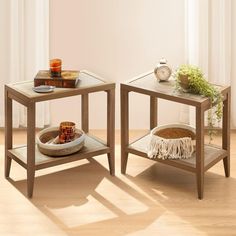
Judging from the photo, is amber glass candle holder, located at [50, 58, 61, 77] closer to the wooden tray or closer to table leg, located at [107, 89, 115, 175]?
the wooden tray

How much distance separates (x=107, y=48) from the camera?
4355 millimetres

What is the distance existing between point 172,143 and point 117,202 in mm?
384

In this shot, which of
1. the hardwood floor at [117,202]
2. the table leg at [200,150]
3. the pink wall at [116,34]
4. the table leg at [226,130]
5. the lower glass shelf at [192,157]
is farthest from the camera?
the pink wall at [116,34]

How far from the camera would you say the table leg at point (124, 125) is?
3.63 m

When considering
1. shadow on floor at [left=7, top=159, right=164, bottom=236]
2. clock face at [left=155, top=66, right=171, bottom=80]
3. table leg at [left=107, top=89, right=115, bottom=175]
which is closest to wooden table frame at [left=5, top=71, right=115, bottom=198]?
table leg at [left=107, top=89, right=115, bottom=175]

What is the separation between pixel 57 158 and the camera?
3537 millimetres

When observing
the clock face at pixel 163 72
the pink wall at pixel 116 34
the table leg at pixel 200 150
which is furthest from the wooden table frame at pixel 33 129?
the pink wall at pixel 116 34

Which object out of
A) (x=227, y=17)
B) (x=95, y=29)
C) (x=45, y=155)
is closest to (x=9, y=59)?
(x=95, y=29)

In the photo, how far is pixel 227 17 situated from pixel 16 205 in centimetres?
169

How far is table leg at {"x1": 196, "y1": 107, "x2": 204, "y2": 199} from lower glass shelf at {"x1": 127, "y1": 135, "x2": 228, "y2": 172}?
0.04m

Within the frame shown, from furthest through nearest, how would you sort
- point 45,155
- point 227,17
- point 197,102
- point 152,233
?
point 227,17, point 45,155, point 197,102, point 152,233

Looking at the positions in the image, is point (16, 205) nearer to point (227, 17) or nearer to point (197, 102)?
point (197, 102)

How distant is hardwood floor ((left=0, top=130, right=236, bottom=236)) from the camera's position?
314 cm

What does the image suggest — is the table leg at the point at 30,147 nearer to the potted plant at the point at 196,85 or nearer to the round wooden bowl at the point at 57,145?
the round wooden bowl at the point at 57,145
